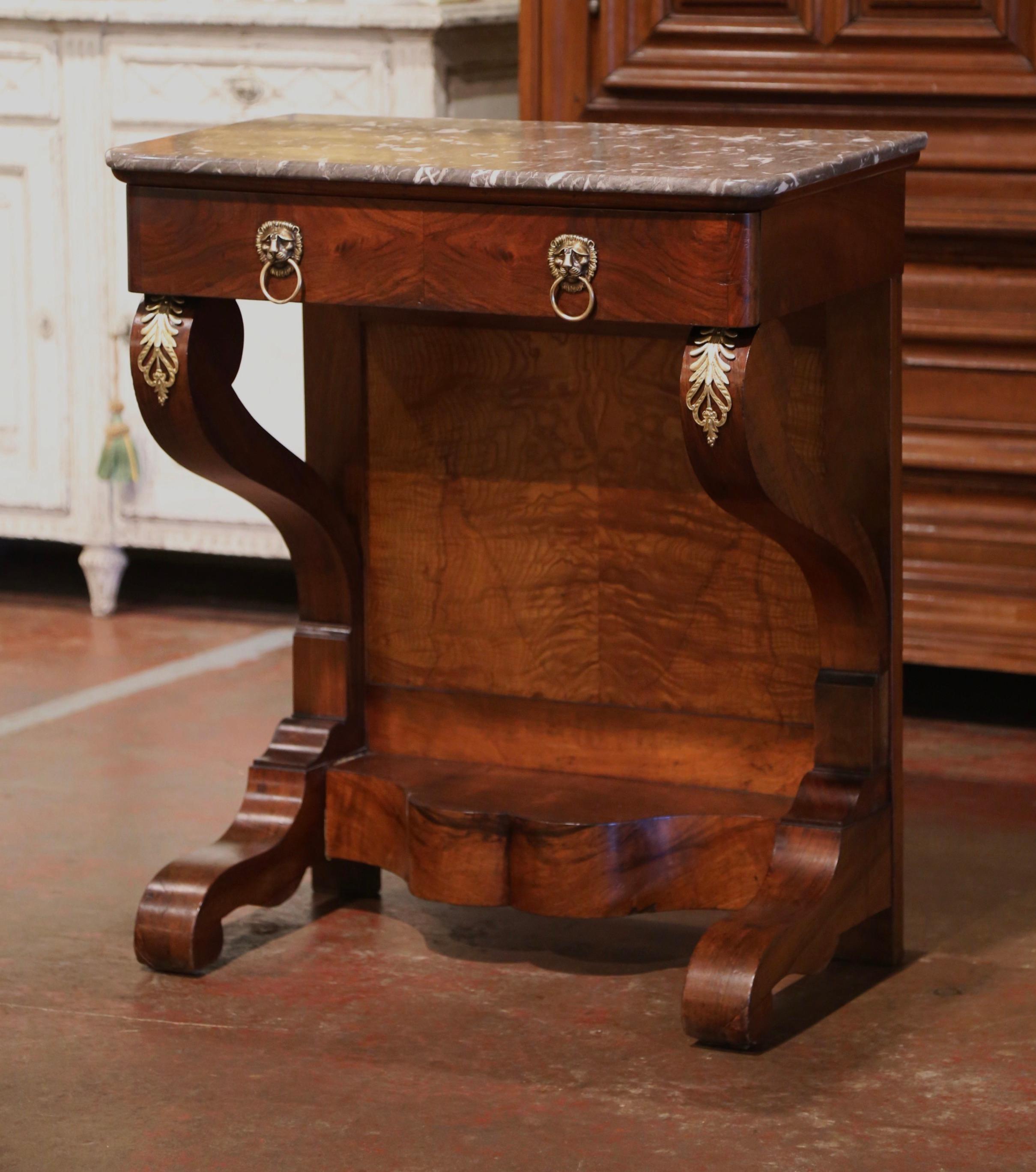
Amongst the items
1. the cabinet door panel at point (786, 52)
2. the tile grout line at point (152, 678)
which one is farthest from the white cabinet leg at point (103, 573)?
the cabinet door panel at point (786, 52)

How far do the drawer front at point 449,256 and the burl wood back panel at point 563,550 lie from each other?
31cm

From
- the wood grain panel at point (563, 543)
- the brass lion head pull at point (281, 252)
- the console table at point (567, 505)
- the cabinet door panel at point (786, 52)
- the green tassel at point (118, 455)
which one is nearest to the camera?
the console table at point (567, 505)

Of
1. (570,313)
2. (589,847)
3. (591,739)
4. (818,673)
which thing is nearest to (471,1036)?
(589,847)

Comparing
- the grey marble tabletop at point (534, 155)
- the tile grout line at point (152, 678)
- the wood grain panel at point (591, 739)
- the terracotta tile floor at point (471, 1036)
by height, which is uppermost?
the grey marble tabletop at point (534, 155)

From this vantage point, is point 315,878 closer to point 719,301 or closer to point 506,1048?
point 506,1048

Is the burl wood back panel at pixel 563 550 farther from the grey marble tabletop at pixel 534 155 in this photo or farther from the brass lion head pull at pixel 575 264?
the brass lion head pull at pixel 575 264

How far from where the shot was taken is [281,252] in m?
2.28

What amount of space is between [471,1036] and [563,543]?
0.60m

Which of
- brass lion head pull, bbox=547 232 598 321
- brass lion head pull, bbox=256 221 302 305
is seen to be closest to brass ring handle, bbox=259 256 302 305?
brass lion head pull, bbox=256 221 302 305

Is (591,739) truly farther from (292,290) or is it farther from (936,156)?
(936,156)

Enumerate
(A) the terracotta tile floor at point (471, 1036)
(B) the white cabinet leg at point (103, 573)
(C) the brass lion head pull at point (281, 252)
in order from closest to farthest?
(A) the terracotta tile floor at point (471, 1036)
(C) the brass lion head pull at point (281, 252)
(B) the white cabinet leg at point (103, 573)

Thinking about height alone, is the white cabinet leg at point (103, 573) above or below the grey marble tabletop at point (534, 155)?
below

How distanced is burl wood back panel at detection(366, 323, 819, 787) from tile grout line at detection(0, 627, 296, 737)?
0.97 meters

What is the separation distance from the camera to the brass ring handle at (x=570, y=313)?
84.2 inches
